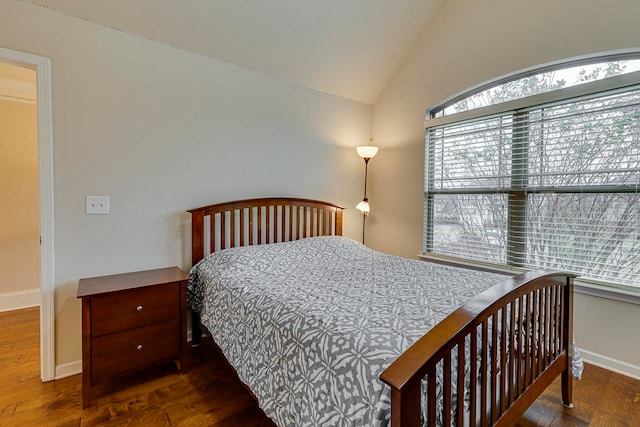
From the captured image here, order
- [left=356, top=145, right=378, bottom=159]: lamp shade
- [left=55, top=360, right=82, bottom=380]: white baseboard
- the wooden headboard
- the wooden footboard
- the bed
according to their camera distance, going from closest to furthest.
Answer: the wooden footboard
the bed
[left=55, top=360, right=82, bottom=380]: white baseboard
the wooden headboard
[left=356, top=145, right=378, bottom=159]: lamp shade

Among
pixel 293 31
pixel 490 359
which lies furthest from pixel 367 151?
pixel 490 359

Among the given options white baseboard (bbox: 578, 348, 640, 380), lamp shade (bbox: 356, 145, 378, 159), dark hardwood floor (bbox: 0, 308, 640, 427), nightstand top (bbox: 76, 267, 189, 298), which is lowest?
dark hardwood floor (bbox: 0, 308, 640, 427)

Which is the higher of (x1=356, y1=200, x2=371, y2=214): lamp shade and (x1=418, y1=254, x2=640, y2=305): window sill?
(x1=356, y1=200, x2=371, y2=214): lamp shade

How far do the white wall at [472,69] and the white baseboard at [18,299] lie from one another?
3.76m

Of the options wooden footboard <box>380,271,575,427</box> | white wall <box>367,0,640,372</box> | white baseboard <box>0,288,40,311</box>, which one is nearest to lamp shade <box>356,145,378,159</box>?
white wall <box>367,0,640,372</box>

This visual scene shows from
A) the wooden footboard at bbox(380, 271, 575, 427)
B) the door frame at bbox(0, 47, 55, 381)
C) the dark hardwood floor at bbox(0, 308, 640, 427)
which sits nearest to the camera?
the wooden footboard at bbox(380, 271, 575, 427)

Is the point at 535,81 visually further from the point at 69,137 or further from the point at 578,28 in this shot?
the point at 69,137

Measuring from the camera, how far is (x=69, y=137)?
200cm

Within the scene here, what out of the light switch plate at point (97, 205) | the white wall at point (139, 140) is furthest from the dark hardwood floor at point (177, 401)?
the light switch plate at point (97, 205)

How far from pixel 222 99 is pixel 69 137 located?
3.71ft

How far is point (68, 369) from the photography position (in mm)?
2057

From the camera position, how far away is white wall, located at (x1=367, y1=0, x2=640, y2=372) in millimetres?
2072

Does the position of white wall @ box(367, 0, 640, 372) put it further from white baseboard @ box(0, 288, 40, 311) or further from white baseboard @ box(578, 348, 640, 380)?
white baseboard @ box(0, 288, 40, 311)

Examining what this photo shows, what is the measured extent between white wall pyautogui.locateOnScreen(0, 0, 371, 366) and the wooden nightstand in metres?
0.29
